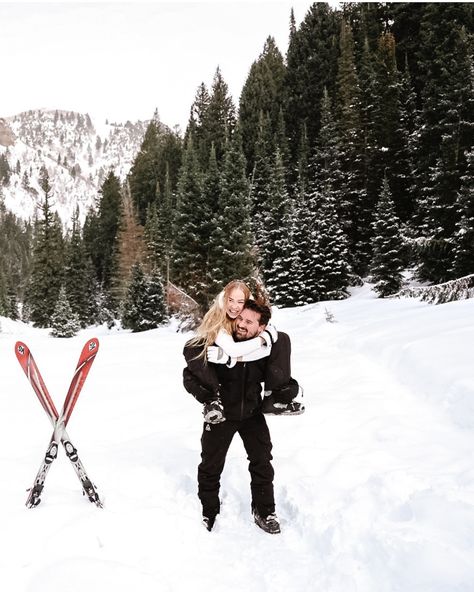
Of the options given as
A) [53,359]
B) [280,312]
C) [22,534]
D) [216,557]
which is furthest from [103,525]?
[280,312]

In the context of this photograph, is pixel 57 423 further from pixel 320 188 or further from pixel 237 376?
pixel 320 188

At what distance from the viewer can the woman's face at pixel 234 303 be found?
137 inches

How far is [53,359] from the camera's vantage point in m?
11.8

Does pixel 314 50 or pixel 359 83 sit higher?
pixel 314 50

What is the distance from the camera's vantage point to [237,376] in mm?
3516

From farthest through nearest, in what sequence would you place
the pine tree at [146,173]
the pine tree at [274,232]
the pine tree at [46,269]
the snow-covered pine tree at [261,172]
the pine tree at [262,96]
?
the pine tree at [146,173], the pine tree at [262,96], the pine tree at [46,269], the snow-covered pine tree at [261,172], the pine tree at [274,232]

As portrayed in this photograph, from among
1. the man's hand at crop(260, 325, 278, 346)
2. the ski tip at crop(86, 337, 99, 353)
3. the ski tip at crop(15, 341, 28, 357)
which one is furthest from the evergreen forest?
the ski tip at crop(15, 341, 28, 357)

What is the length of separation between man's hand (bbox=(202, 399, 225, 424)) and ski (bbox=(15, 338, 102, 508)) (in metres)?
1.13

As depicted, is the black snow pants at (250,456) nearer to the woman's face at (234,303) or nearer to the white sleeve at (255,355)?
the white sleeve at (255,355)

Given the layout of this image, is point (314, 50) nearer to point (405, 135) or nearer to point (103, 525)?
point (405, 135)

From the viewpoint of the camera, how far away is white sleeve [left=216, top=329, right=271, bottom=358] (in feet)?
11.2

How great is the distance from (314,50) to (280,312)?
4480 centimetres

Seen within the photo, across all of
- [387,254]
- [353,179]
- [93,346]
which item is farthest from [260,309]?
[353,179]

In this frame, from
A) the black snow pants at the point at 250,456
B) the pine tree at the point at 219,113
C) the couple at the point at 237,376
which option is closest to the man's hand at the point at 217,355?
the couple at the point at 237,376
